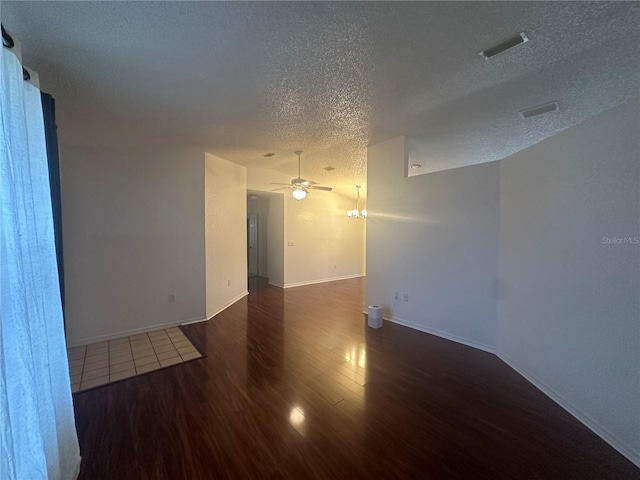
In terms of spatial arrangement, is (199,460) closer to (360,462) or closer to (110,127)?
(360,462)

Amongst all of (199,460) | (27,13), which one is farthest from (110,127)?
(199,460)

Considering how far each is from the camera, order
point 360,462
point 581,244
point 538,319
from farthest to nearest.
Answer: point 538,319, point 581,244, point 360,462

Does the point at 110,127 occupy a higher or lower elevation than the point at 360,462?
higher

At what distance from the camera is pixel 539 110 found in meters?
2.88

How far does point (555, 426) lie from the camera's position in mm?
1923

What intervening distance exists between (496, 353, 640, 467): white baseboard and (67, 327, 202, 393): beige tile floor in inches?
138

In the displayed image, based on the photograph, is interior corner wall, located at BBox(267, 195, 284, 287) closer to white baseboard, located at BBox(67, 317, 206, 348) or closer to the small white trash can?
white baseboard, located at BBox(67, 317, 206, 348)

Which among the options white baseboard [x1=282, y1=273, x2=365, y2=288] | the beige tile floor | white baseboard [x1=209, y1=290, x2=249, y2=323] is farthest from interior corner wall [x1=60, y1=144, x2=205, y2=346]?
white baseboard [x1=282, y1=273, x2=365, y2=288]

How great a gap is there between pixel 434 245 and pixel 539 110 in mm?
1901

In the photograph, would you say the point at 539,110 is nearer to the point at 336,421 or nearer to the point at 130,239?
the point at 336,421

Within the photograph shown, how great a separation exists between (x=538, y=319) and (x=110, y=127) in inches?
199

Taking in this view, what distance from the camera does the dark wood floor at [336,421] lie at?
1.59 meters

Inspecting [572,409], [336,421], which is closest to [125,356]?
[336,421]

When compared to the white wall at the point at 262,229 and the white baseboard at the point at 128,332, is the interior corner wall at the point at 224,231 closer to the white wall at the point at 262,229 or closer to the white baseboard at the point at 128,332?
the white baseboard at the point at 128,332
